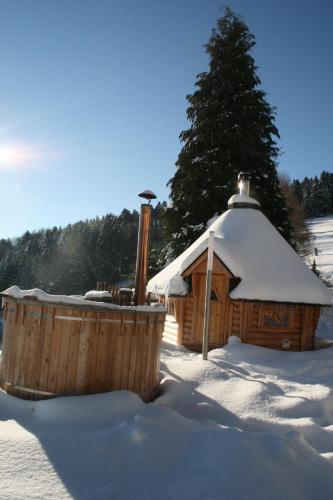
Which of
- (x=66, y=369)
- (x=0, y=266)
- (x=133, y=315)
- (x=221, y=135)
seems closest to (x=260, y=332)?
(x=133, y=315)

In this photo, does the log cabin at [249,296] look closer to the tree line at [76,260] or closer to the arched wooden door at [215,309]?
the arched wooden door at [215,309]

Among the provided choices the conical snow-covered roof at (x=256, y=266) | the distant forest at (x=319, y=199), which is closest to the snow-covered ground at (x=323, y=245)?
the distant forest at (x=319, y=199)

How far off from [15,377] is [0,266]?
66.4 meters

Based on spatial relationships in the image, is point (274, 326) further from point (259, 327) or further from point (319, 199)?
point (319, 199)

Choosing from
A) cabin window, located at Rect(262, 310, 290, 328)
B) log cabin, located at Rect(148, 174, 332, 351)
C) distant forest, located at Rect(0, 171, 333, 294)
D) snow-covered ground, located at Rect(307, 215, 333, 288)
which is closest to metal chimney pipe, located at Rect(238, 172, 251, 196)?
log cabin, located at Rect(148, 174, 332, 351)

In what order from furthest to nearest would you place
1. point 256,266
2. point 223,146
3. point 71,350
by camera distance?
point 223,146, point 256,266, point 71,350

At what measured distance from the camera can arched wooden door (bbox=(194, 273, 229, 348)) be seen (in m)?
11.9

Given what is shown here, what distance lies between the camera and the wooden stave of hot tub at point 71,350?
5.68 meters

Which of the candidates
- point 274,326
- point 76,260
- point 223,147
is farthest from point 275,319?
point 76,260

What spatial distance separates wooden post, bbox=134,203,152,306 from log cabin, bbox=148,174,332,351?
2.09 m

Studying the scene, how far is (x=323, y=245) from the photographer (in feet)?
165

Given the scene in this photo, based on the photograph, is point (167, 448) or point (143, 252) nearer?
point (167, 448)

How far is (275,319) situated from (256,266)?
1821 millimetres

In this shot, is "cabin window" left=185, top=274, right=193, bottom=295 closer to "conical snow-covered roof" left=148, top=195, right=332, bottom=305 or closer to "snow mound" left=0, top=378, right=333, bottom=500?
"conical snow-covered roof" left=148, top=195, right=332, bottom=305
